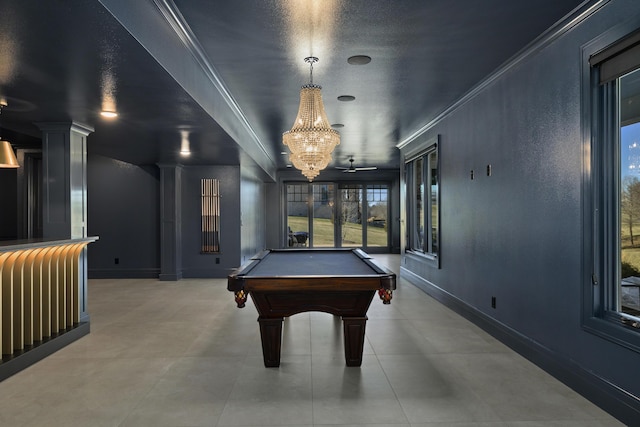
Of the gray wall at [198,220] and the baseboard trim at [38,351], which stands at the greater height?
the gray wall at [198,220]

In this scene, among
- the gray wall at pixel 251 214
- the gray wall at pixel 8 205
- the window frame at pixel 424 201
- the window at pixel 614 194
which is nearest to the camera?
the window at pixel 614 194

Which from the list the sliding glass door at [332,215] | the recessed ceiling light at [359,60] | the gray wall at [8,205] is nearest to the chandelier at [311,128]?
the recessed ceiling light at [359,60]

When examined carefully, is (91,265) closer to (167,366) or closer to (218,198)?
(218,198)

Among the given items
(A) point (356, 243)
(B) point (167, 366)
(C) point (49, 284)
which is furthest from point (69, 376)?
(A) point (356, 243)

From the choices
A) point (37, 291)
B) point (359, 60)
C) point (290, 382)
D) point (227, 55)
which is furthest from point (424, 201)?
point (37, 291)

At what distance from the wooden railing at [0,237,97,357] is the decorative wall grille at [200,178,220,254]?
12.3ft

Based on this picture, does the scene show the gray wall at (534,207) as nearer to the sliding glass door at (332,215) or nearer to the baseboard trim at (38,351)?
the baseboard trim at (38,351)

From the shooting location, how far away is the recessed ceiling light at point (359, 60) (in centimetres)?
373

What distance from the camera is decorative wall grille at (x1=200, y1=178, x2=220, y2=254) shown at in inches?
327

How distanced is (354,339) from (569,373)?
1.56 m

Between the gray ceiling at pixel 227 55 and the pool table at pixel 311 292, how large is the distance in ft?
5.40

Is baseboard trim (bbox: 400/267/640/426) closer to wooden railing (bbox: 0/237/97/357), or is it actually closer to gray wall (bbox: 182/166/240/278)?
wooden railing (bbox: 0/237/97/357)

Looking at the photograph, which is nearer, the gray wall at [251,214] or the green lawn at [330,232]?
the gray wall at [251,214]

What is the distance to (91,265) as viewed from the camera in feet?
27.2
